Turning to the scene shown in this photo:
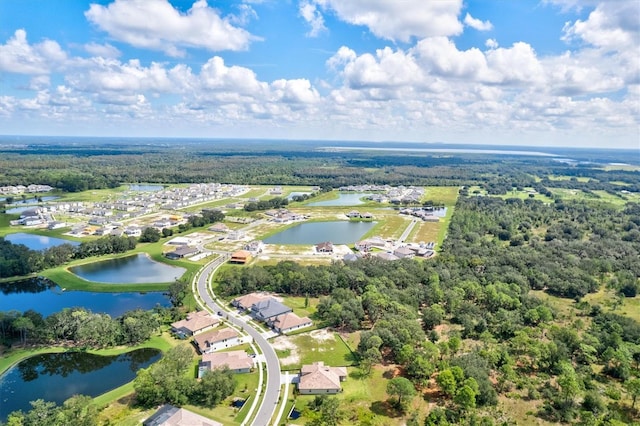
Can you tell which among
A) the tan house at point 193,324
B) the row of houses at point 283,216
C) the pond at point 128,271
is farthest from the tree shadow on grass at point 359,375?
the row of houses at point 283,216

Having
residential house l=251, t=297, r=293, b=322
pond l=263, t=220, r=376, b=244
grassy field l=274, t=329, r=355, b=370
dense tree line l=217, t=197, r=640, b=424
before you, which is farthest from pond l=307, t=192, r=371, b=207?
grassy field l=274, t=329, r=355, b=370

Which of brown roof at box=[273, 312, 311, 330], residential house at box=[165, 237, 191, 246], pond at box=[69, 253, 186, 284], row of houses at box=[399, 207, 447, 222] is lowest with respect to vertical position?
pond at box=[69, 253, 186, 284]

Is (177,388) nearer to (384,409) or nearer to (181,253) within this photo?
(384,409)

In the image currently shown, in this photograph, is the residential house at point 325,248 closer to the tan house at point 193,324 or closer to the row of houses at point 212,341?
the row of houses at point 212,341

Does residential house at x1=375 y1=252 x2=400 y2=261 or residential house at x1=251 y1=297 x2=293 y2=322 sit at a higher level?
residential house at x1=375 y1=252 x2=400 y2=261

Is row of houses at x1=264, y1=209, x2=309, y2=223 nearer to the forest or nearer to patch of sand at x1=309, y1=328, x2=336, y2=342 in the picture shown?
the forest
